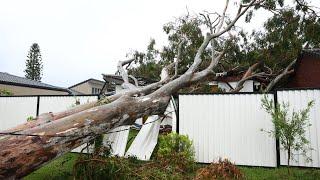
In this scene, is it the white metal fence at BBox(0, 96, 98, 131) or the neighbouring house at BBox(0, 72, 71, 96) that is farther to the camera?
the neighbouring house at BBox(0, 72, 71, 96)

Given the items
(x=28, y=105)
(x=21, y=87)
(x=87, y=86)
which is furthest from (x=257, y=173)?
(x=87, y=86)

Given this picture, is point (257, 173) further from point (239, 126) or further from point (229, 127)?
point (229, 127)

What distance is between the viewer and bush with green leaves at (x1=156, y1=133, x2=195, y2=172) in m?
9.29

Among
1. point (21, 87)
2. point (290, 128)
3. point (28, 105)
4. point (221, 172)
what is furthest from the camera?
point (21, 87)

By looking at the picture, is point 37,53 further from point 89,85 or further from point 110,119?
point 110,119

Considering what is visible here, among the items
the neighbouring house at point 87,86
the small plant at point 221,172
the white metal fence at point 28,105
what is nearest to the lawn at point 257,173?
the small plant at point 221,172

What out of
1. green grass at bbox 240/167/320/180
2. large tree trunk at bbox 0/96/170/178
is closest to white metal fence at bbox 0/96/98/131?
large tree trunk at bbox 0/96/170/178

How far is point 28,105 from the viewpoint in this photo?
13.4 metres

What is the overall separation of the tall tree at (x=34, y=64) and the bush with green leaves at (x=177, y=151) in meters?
47.9

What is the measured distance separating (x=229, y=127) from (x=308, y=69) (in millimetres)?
9366

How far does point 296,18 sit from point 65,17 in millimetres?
11546

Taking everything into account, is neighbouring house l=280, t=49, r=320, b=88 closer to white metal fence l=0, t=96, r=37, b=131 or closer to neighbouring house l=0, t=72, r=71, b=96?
white metal fence l=0, t=96, r=37, b=131

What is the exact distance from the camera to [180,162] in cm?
926

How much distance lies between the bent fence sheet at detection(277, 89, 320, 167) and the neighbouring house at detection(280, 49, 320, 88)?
219 inches
